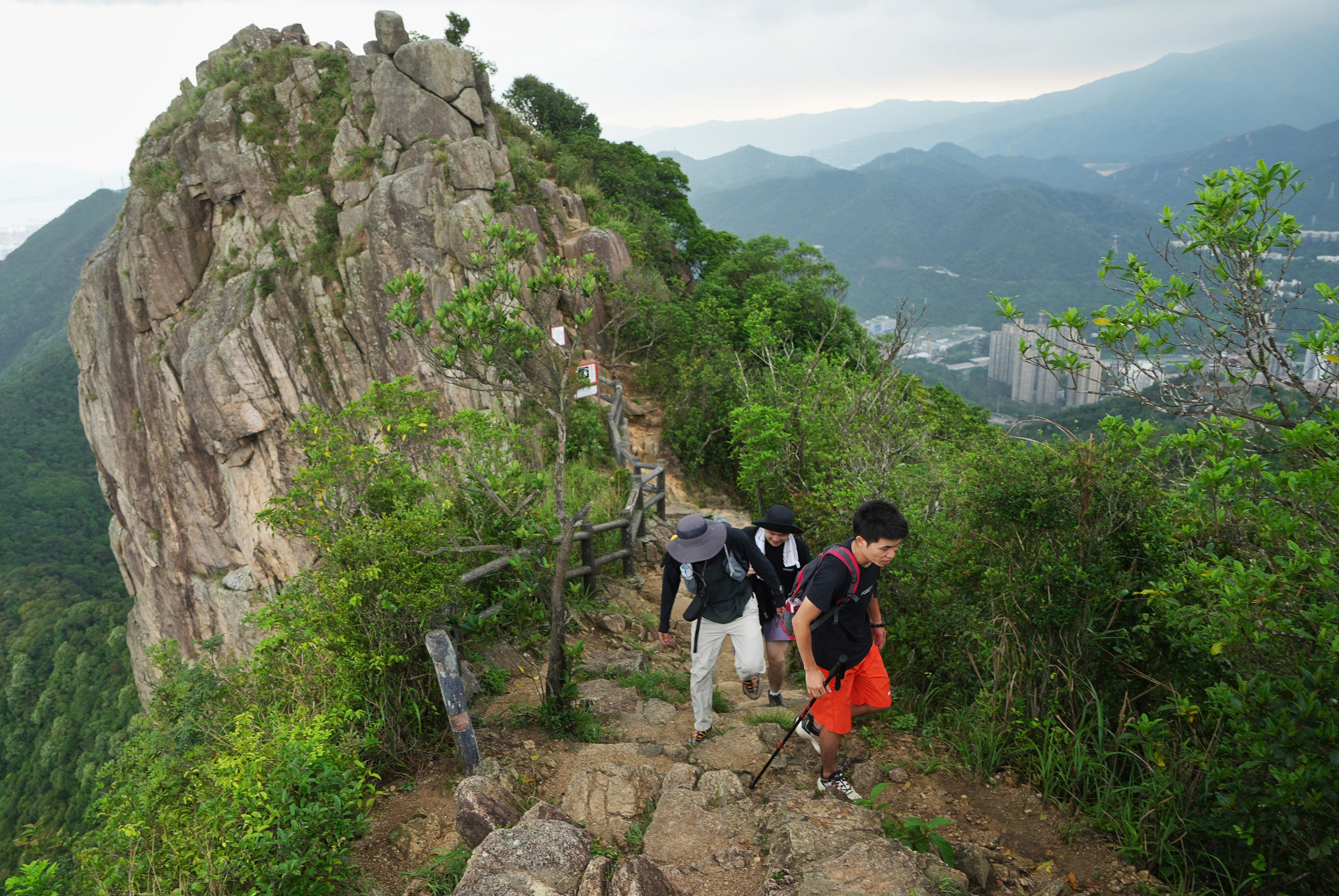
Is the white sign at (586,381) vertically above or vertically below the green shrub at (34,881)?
above

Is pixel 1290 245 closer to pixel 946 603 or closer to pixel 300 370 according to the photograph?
pixel 946 603

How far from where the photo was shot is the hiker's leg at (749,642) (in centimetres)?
455

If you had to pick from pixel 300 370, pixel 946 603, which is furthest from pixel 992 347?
pixel 946 603

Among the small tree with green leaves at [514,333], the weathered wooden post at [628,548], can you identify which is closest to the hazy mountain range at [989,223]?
the weathered wooden post at [628,548]

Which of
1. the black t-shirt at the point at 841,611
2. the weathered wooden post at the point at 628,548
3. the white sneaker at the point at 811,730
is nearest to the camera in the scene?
the black t-shirt at the point at 841,611

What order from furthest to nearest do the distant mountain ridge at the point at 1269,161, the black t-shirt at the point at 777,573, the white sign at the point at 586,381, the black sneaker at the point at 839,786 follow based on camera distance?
the distant mountain ridge at the point at 1269,161
the white sign at the point at 586,381
the black t-shirt at the point at 777,573
the black sneaker at the point at 839,786

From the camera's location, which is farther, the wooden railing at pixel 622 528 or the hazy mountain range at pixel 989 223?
the hazy mountain range at pixel 989 223

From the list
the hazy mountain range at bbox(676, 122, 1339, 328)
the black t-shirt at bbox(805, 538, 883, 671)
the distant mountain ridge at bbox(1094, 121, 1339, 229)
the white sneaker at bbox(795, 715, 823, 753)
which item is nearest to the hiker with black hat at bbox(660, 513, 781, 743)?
the white sneaker at bbox(795, 715, 823, 753)

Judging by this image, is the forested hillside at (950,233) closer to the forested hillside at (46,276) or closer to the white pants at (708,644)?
the white pants at (708,644)

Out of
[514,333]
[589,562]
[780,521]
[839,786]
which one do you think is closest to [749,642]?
[780,521]

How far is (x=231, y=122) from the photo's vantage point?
2058 cm

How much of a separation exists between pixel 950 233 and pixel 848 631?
167 m

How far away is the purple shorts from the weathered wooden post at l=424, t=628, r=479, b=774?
6.84 ft

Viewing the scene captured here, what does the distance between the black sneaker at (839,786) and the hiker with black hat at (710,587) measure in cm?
96
